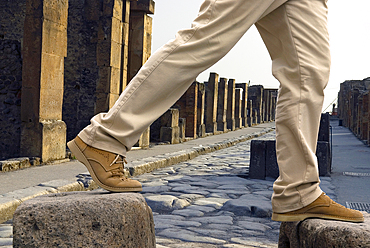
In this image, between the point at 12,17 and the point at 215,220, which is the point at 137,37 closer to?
the point at 12,17

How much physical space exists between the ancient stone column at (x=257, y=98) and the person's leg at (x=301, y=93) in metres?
34.7

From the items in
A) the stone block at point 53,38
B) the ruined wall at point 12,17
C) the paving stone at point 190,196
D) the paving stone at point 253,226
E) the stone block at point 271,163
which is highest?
the ruined wall at point 12,17

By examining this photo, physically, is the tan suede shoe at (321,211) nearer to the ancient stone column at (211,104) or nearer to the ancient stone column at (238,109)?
the ancient stone column at (211,104)

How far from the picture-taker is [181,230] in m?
3.32

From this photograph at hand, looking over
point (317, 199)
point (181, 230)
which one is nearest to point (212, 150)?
point (181, 230)

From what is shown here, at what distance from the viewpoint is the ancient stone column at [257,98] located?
37094mm

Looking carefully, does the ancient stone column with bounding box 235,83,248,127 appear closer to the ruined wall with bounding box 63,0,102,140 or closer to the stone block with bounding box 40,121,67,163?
the ruined wall with bounding box 63,0,102,140

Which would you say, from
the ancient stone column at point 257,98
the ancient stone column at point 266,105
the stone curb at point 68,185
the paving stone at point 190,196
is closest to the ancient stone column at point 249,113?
the ancient stone column at point 257,98

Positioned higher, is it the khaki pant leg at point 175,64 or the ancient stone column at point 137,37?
the ancient stone column at point 137,37

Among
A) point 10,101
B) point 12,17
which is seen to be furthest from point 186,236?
point 12,17

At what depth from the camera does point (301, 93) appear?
6.50 ft

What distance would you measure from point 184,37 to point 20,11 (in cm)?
1309

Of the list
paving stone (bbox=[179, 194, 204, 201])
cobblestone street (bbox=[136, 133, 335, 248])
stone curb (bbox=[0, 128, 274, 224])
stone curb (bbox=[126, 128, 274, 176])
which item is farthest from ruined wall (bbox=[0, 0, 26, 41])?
paving stone (bbox=[179, 194, 204, 201])

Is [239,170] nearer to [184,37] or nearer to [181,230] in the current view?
[181,230]
